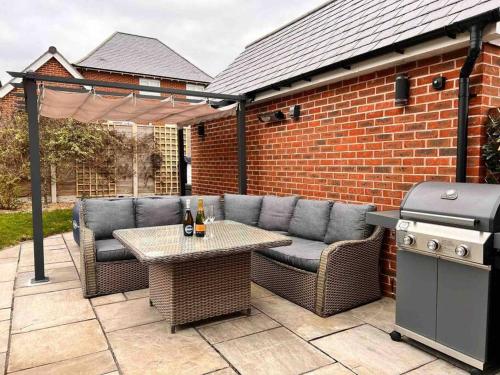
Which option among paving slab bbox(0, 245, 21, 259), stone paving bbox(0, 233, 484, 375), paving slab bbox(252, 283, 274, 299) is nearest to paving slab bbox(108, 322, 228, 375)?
stone paving bbox(0, 233, 484, 375)

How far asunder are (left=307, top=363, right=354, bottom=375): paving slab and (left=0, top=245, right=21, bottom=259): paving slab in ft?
18.4

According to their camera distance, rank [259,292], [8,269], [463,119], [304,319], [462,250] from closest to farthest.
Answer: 1. [462,250]
2. [463,119]
3. [304,319]
4. [259,292]
5. [8,269]

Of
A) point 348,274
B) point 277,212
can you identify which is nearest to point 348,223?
point 348,274

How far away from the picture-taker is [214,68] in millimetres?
32406

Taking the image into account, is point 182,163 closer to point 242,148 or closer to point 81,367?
point 242,148

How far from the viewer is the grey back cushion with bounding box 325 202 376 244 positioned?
4004 millimetres

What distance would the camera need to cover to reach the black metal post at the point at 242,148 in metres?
6.38

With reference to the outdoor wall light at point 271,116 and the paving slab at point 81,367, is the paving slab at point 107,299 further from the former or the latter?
the outdoor wall light at point 271,116

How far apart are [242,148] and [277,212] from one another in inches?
65.8

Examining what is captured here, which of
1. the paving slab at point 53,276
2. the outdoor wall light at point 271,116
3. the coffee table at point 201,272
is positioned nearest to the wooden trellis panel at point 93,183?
the paving slab at point 53,276

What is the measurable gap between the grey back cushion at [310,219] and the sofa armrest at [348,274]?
27.7 inches

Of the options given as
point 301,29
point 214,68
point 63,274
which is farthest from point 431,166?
point 214,68

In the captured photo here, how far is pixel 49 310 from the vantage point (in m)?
3.90

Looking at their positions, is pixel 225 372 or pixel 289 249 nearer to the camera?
pixel 225 372
